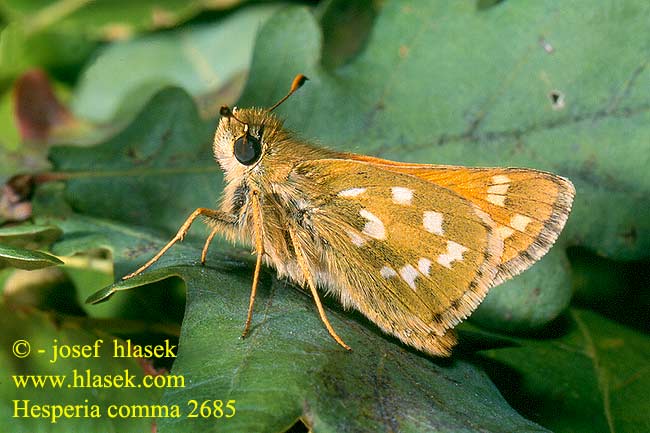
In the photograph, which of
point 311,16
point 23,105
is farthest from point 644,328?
point 23,105

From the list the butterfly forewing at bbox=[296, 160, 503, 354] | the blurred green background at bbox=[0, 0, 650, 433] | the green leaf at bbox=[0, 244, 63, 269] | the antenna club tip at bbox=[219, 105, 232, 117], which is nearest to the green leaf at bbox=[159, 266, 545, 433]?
the blurred green background at bbox=[0, 0, 650, 433]

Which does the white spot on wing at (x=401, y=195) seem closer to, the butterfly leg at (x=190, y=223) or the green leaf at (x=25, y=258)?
the butterfly leg at (x=190, y=223)

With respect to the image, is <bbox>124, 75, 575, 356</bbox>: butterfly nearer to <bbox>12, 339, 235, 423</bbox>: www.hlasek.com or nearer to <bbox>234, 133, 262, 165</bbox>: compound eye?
<bbox>234, 133, 262, 165</bbox>: compound eye

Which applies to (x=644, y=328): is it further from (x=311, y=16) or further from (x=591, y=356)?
(x=311, y=16)

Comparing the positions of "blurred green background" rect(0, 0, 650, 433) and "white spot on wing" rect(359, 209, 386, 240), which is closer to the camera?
"blurred green background" rect(0, 0, 650, 433)

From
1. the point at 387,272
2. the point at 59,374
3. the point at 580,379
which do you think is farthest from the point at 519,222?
the point at 59,374

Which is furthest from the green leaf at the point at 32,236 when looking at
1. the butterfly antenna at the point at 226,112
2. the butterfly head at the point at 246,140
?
the butterfly antenna at the point at 226,112

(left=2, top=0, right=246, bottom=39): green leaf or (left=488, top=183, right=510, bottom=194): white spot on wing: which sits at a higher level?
(left=2, top=0, right=246, bottom=39): green leaf
